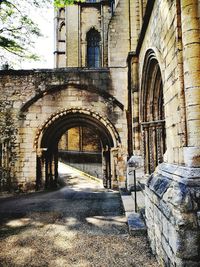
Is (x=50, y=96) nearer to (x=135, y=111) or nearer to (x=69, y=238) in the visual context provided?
(x=135, y=111)

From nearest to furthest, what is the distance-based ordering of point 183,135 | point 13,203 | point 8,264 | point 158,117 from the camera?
point 183,135 < point 8,264 < point 158,117 < point 13,203

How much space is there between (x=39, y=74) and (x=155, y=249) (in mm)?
7901

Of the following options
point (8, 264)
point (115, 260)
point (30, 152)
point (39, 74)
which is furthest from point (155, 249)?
point (39, 74)

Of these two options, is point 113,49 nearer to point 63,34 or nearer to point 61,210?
point 61,210

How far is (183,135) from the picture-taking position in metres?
2.61

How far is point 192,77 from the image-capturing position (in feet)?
8.18

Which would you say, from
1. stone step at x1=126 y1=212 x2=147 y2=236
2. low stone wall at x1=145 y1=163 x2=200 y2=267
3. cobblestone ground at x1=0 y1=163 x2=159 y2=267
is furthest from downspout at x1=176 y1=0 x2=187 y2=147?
stone step at x1=126 y1=212 x2=147 y2=236

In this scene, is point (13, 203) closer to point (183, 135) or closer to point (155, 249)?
point (155, 249)

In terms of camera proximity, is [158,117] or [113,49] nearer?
[158,117]

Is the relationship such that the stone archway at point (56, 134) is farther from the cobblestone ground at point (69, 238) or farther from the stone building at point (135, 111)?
the cobblestone ground at point (69, 238)

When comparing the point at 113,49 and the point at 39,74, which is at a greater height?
the point at 113,49

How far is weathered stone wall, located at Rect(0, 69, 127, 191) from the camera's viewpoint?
8898 millimetres

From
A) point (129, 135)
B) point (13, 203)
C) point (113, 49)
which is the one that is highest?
point (113, 49)

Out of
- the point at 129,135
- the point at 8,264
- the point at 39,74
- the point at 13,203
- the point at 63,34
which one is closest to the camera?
the point at 8,264
